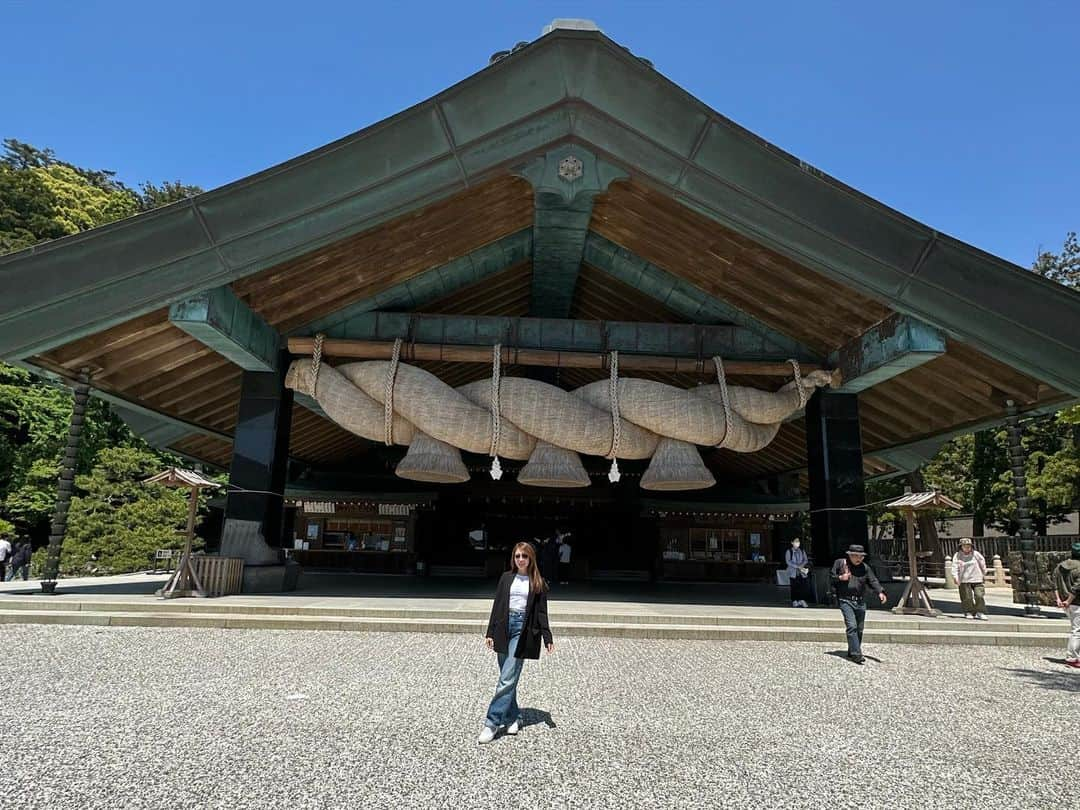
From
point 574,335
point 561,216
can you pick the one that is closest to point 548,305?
point 574,335

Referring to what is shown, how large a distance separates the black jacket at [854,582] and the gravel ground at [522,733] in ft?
2.59

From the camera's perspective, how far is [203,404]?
11945 millimetres

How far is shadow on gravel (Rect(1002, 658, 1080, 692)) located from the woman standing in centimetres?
515

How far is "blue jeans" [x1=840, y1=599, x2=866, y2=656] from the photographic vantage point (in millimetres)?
6789

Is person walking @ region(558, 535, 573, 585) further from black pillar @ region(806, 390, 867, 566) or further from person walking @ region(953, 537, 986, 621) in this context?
person walking @ region(953, 537, 986, 621)

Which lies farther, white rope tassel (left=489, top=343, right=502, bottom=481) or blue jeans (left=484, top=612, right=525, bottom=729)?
white rope tassel (left=489, top=343, right=502, bottom=481)

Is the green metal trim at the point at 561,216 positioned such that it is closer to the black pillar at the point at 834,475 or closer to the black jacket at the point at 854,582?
the black pillar at the point at 834,475

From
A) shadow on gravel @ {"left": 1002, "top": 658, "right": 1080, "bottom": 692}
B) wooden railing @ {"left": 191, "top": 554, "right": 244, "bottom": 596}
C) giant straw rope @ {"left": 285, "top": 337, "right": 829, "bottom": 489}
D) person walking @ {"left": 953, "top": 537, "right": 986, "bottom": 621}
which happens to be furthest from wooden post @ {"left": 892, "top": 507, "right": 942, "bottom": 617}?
wooden railing @ {"left": 191, "top": 554, "right": 244, "bottom": 596}

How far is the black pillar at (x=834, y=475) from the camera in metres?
9.98

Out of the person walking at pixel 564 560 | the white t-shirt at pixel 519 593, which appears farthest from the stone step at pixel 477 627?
the person walking at pixel 564 560

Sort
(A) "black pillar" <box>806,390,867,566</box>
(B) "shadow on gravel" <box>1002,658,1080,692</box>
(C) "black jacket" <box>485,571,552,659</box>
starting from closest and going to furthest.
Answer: (C) "black jacket" <box>485,571,552,659</box> < (B) "shadow on gravel" <box>1002,658,1080,692</box> < (A) "black pillar" <box>806,390,867,566</box>

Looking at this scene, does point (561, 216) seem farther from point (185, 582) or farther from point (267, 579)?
point (185, 582)

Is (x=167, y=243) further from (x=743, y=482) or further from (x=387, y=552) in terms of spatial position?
(x=743, y=482)

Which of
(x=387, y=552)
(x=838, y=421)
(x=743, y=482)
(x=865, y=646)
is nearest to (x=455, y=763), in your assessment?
(x=865, y=646)
